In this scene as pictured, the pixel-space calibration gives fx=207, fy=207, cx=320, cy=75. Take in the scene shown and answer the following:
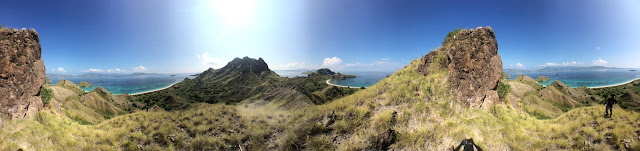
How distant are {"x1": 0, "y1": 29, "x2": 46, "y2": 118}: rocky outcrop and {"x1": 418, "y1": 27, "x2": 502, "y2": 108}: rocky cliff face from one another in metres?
23.6

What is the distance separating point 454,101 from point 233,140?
480 inches

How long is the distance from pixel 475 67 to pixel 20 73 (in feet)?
85.0

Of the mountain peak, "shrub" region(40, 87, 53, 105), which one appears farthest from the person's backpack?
the mountain peak

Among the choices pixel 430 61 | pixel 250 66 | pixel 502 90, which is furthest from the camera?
pixel 250 66

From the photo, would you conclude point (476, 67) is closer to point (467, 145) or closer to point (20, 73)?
point (467, 145)

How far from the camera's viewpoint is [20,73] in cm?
1152

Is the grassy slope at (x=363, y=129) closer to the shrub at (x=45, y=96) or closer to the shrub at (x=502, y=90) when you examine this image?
the shrub at (x=502, y=90)

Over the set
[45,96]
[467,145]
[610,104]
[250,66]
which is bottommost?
[467,145]

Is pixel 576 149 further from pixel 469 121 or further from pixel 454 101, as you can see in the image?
pixel 454 101

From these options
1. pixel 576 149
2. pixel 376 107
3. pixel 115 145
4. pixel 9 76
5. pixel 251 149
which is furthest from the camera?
pixel 376 107

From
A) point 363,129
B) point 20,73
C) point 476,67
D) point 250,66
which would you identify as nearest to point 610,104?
point 476,67

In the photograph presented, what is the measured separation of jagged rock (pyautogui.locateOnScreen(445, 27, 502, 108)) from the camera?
12023mm

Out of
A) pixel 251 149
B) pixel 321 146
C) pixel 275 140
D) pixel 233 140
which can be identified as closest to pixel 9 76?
pixel 233 140

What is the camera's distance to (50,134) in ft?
34.1
